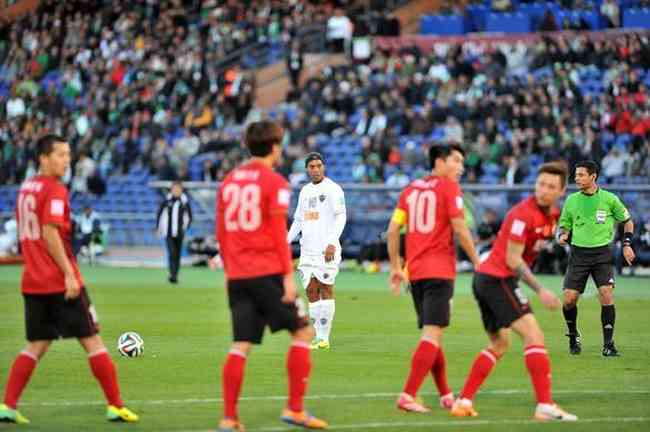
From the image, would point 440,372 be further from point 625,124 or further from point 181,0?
point 181,0

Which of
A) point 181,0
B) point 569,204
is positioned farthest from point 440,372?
point 181,0

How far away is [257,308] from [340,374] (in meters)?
4.05

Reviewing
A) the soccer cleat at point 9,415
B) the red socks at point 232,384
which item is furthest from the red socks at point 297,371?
the soccer cleat at point 9,415

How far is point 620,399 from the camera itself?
1287 centimetres

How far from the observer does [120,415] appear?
11383 mm

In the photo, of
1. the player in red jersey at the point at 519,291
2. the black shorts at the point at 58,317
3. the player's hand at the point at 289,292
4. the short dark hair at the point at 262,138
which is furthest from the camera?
the player in red jersey at the point at 519,291

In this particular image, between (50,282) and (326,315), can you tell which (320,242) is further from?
(50,282)

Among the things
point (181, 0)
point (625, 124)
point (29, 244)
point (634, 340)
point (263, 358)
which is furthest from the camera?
point (181, 0)

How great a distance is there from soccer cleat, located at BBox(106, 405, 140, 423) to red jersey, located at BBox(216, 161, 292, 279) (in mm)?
1442

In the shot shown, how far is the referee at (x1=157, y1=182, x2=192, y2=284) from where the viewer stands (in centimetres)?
3050

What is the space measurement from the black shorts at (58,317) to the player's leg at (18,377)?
10 cm

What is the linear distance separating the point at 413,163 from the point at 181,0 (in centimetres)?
1770

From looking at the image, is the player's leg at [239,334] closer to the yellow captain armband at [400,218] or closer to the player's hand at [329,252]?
the yellow captain armband at [400,218]

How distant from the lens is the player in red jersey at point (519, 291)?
11438mm
